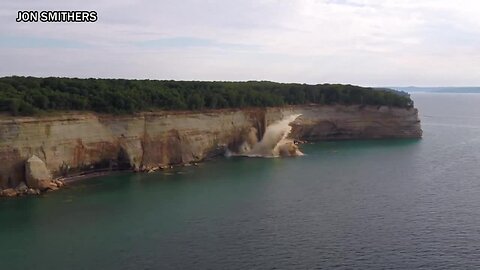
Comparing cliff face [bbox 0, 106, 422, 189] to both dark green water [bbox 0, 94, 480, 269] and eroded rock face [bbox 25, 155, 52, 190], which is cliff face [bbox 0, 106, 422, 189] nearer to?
eroded rock face [bbox 25, 155, 52, 190]

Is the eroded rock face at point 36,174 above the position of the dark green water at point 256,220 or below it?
above

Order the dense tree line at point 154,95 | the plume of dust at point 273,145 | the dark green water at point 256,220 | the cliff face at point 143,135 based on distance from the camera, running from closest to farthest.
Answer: the dark green water at point 256,220, the cliff face at point 143,135, the dense tree line at point 154,95, the plume of dust at point 273,145

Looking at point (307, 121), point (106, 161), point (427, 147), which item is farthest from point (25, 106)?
point (427, 147)

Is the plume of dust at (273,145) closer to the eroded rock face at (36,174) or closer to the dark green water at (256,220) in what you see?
the dark green water at (256,220)

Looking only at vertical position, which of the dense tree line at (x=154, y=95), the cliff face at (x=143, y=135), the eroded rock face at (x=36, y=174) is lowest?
the eroded rock face at (x=36, y=174)

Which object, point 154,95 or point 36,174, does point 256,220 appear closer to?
point 36,174

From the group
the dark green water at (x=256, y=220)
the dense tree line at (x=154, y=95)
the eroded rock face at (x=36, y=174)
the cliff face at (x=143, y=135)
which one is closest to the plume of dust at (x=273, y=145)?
the cliff face at (x=143, y=135)

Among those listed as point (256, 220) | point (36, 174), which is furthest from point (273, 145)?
point (256, 220)
